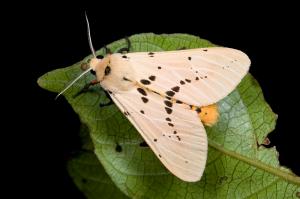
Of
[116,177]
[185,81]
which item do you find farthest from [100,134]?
[185,81]

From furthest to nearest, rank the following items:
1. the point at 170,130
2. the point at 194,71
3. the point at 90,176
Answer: the point at 90,176 < the point at 194,71 < the point at 170,130

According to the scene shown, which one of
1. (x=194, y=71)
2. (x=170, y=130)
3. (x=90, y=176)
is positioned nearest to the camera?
(x=170, y=130)

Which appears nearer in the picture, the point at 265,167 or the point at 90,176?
the point at 265,167

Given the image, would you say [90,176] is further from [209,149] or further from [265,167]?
[265,167]

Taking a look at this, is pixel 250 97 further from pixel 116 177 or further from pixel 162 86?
pixel 116 177

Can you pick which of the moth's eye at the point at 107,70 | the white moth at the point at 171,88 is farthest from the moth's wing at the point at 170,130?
the moth's eye at the point at 107,70

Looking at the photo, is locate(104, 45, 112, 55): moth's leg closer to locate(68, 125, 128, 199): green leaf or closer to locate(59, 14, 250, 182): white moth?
locate(59, 14, 250, 182): white moth

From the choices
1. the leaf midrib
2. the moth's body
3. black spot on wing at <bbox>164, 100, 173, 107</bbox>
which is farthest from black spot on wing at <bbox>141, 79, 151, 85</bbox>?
the leaf midrib

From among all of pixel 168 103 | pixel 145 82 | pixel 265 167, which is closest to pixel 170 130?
pixel 168 103

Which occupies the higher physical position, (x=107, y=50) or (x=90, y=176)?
(x=107, y=50)
